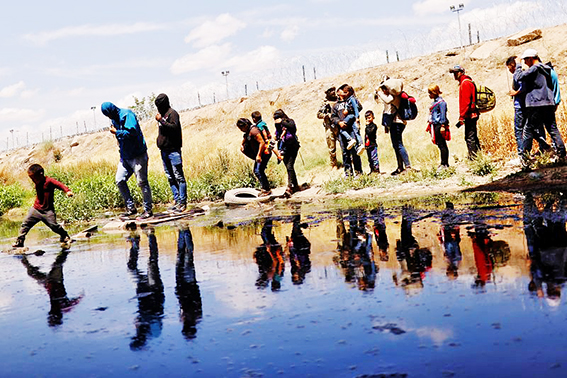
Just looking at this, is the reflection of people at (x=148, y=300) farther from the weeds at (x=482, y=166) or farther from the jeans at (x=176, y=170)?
the weeds at (x=482, y=166)

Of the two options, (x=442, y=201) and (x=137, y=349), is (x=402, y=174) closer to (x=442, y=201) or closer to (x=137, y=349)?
(x=442, y=201)

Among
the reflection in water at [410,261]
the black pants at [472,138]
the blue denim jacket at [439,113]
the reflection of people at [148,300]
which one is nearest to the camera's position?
the reflection of people at [148,300]

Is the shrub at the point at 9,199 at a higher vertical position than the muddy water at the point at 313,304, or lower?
higher

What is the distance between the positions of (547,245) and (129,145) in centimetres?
860

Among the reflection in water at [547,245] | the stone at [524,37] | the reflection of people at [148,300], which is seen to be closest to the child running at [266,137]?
the reflection of people at [148,300]

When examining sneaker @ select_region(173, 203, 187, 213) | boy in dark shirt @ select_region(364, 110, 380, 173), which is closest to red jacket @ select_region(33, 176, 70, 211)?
sneaker @ select_region(173, 203, 187, 213)

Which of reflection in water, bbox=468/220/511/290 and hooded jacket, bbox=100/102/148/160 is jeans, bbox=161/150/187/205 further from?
reflection in water, bbox=468/220/511/290

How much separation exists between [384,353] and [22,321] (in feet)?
10.9

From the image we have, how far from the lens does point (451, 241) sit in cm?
744

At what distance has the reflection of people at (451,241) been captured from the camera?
6004 millimetres

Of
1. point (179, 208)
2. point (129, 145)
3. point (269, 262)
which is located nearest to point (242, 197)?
point (179, 208)

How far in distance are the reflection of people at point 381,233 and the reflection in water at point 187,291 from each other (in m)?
1.90

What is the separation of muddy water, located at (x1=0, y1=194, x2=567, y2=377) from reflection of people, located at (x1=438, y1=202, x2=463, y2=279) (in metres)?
0.03

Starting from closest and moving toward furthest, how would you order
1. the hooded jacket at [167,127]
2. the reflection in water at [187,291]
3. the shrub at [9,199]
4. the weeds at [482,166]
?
the reflection in water at [187,291], the hooded jacket at [167,127], the weeds at [482,166], the shrub at [9,199]
